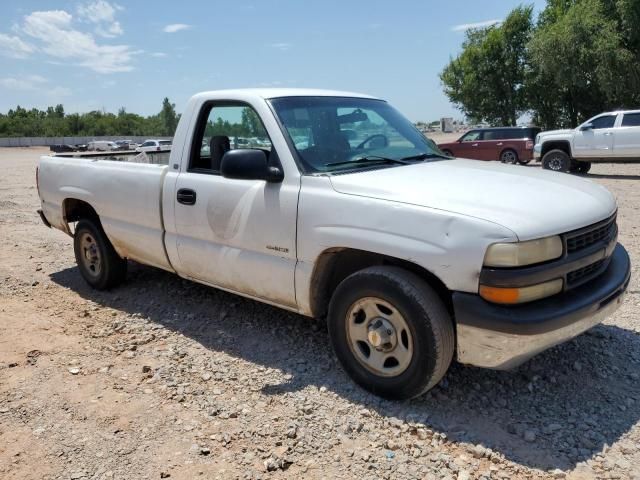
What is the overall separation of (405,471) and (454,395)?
80 cm

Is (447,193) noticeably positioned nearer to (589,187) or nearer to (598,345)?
(589,187)

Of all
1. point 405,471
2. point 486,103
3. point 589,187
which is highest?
point 486,103

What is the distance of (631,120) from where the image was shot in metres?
15.8

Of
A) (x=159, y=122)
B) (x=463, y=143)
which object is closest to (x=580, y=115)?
(x=463, y=143)

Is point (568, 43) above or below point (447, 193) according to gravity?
above

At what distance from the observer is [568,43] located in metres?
27.7

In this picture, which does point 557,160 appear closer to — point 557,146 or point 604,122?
point 557,146

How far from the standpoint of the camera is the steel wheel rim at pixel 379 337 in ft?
10.3

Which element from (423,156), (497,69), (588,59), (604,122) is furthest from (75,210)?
(497,69)

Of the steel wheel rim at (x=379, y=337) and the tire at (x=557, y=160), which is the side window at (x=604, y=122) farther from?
the steel wheel rim at (x=379, y=337)

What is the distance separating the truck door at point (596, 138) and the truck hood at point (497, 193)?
45.9 feet

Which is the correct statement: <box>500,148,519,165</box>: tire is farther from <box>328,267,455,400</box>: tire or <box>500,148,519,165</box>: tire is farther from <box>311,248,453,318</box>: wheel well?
<box>328,267,455,400</box>: tire

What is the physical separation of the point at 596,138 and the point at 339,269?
601 inches

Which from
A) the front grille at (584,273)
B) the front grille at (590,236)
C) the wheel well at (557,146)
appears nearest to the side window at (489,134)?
the wheel well at (557,146)
